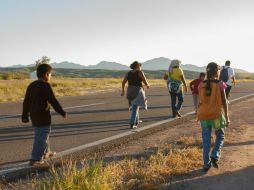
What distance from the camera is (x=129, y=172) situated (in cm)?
628

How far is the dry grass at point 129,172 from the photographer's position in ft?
16.6

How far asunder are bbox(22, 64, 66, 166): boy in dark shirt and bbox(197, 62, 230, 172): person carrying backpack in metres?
2.55

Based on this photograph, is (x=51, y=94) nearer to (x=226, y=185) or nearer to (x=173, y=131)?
(x=226, y=185)

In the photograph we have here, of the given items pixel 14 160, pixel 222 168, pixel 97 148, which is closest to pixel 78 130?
pixel 97 148

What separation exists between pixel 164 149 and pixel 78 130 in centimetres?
358

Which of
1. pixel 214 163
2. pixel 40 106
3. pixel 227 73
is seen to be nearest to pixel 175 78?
pixel 227 73

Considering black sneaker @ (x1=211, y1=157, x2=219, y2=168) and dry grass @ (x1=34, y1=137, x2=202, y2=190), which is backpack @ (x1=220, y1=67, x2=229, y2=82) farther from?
black sneaker @ (x1=211, y1=157, x2=219, y2=168)

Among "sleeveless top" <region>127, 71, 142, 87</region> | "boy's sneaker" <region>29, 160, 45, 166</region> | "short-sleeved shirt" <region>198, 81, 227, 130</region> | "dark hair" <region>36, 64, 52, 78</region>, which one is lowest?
"boy's sneaker" <region>29, 160, 45, 166</region>

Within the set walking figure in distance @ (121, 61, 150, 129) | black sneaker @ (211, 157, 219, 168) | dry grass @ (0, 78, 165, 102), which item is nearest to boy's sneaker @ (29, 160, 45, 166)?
black sneaker @ (211, 157, 219, 168)

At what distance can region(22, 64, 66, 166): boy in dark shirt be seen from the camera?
734cm

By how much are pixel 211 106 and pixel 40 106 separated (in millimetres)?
2873

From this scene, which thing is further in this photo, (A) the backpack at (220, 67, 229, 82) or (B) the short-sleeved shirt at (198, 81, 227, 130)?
(A) the backpack at (220, 67, 229, 82)

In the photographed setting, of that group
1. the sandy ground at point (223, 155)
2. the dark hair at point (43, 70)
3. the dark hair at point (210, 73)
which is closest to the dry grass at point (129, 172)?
the sandy ground at point (223, 155)

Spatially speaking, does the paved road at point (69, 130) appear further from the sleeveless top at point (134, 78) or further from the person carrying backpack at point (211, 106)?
the person carrying backpack at point (211, 106)
